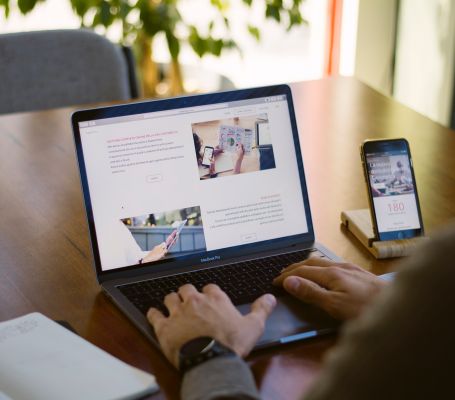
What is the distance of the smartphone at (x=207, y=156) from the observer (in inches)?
53.7

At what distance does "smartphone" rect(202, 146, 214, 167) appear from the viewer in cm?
136

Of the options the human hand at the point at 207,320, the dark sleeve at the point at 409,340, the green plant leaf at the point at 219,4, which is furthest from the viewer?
the green plant leaf at the point at 219,4

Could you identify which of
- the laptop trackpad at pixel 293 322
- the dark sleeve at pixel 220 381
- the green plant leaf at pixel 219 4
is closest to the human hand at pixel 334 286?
the laptop trackpad at pixel 293 322

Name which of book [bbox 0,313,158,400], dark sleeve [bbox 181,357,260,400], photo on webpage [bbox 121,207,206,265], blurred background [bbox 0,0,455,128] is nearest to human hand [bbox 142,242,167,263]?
photo on webpage [bbox 121,207,206,265]

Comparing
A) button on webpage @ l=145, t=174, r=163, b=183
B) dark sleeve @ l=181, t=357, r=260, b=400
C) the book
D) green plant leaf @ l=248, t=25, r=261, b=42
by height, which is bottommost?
the book

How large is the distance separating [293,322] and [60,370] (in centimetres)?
35

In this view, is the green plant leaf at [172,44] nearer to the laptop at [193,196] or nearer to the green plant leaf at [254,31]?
the green plant leaf at [254,31]

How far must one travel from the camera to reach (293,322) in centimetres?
120

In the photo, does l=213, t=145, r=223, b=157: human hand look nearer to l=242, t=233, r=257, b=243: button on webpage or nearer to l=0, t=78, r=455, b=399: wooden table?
l=242, t=233, r=257, b=243: button on webpage

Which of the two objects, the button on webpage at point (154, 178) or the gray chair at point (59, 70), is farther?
the gray chair at point (59, 70)

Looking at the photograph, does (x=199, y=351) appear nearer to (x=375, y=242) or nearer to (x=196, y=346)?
(x=196, y=346)

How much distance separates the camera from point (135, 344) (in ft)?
3.85

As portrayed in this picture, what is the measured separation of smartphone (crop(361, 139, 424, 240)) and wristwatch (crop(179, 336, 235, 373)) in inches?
19.8

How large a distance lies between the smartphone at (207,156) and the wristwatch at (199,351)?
0.39m
